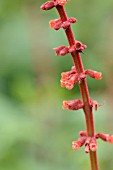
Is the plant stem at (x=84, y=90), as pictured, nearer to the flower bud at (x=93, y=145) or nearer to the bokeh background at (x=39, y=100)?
the flower bud at (x=93, y=145)

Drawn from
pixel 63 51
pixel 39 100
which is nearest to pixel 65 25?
pixel 63 51

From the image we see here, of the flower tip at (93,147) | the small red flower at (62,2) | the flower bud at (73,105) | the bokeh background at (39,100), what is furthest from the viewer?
the bokeh background at (39,100)

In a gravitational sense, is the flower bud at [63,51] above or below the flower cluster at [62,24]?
below

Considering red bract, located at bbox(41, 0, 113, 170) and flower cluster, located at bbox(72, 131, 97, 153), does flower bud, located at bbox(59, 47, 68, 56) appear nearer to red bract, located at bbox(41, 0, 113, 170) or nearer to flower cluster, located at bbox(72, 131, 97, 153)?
red bract, located at bbox(41, 0, 113, 170)

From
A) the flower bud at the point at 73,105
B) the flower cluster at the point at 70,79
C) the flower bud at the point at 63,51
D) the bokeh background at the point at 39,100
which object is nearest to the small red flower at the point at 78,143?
the flower bud at the point at 73,105

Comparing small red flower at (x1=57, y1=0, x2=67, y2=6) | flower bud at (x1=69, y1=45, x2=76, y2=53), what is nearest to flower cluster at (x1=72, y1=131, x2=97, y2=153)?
flower bud at (x1=69, y1=45, x2=76, y2=53)

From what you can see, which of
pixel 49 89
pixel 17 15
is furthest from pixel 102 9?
pixel 49 89

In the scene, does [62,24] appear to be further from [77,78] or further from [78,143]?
[78,143]

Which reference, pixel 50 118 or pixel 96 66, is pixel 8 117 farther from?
pixel 96 66
